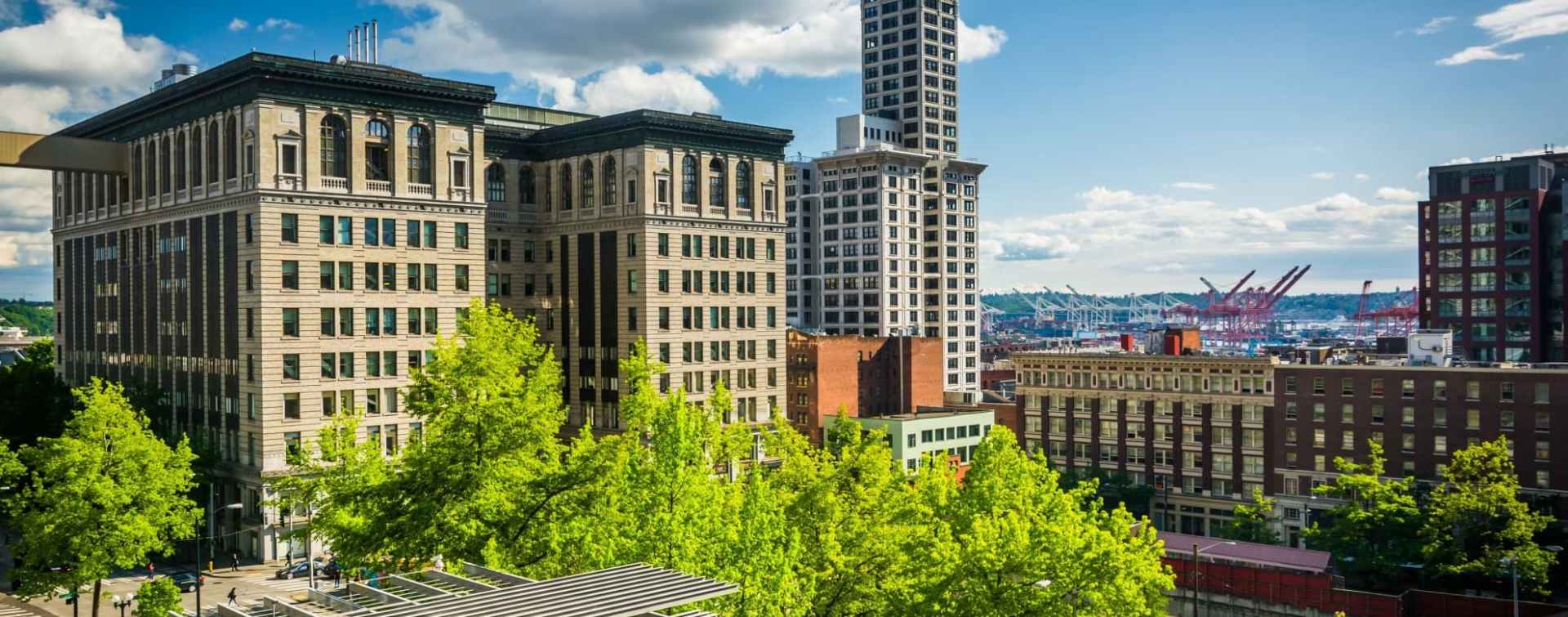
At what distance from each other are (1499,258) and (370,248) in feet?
397

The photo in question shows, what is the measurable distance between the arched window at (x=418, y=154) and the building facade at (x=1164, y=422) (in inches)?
2857

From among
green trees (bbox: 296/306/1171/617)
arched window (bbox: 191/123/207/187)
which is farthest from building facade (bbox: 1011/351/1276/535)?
arched window (bbox: 191/123/207/187)

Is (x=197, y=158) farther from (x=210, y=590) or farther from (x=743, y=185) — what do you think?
(x=743, y=185)

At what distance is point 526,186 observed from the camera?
11150 centimetres

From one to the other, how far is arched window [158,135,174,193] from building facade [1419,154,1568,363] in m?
130

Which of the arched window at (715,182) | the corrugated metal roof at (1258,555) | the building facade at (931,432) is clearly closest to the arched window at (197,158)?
the arched window at (715,182)

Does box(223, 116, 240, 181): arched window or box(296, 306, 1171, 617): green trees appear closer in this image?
box(296, 306, 1171, 617): green trees

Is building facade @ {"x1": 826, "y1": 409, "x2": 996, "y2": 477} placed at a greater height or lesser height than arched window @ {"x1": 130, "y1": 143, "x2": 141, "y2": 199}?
lesser

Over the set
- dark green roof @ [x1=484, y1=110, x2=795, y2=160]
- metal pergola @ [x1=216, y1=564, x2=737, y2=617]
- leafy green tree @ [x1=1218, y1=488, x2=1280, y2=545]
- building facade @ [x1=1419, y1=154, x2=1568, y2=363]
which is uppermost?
dark green roof @ [x1=484, y1=110, x2=795, y2=160]

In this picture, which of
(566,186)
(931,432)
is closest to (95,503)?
(566,186)

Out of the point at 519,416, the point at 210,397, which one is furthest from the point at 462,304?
the point at 519,416

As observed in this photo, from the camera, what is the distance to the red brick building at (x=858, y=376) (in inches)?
5468

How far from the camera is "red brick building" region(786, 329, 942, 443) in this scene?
5468 inches

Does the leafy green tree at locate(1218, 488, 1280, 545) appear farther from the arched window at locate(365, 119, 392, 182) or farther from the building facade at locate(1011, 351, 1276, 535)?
the arched window at locate(365, 119, 392, 182)
